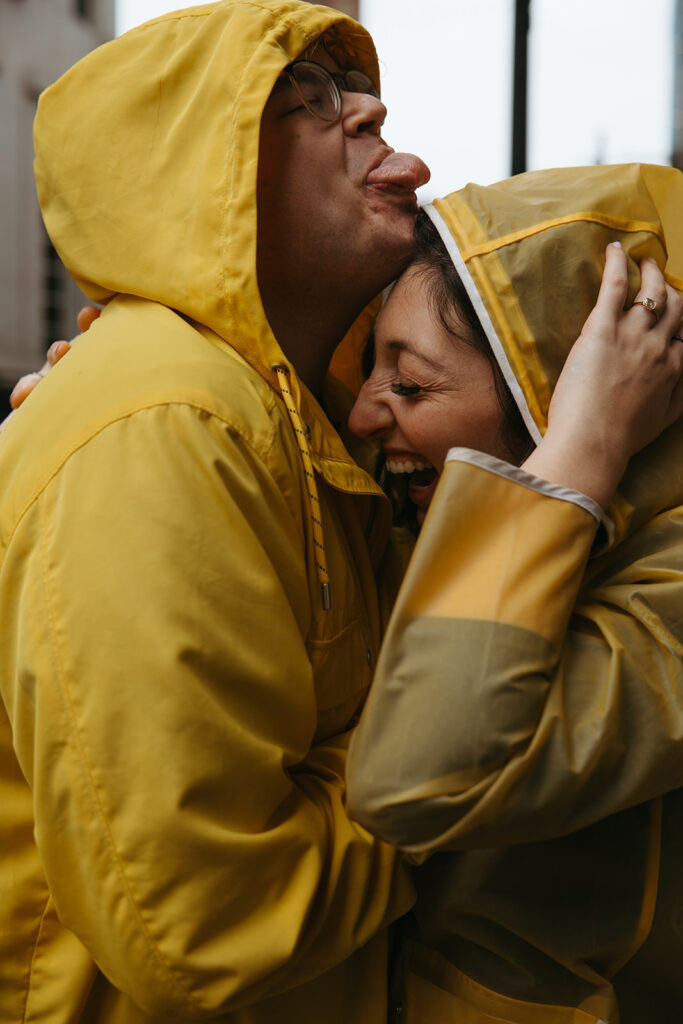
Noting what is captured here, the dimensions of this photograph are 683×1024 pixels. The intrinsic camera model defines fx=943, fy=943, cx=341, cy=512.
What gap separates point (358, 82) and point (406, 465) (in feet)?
2.39

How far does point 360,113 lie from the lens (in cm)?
152

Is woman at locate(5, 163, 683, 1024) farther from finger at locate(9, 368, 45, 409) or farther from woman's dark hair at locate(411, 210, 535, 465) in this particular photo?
finger at locate(9, 368, 45, 409)

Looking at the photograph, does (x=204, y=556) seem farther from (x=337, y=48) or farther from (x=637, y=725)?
(x=337, y=48)

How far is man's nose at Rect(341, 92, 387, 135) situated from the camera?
1514mm

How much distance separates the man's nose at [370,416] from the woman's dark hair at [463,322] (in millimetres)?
158

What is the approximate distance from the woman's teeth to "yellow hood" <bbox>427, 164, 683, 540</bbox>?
23 centimetres

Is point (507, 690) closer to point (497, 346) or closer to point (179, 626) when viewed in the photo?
point (179, 626)

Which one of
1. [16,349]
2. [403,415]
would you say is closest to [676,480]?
[403,415]

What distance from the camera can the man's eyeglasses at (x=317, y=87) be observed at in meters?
1.46

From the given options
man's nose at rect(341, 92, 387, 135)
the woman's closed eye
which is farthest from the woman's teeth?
man's nose at rect(341, 92, 387, 135)

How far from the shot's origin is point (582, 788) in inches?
38.2

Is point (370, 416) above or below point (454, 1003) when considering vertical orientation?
above

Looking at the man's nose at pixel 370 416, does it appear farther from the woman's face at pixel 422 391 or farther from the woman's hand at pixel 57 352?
the woman's hand at pixel 57 352

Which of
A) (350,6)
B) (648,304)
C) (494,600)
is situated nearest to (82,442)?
(494,600)
